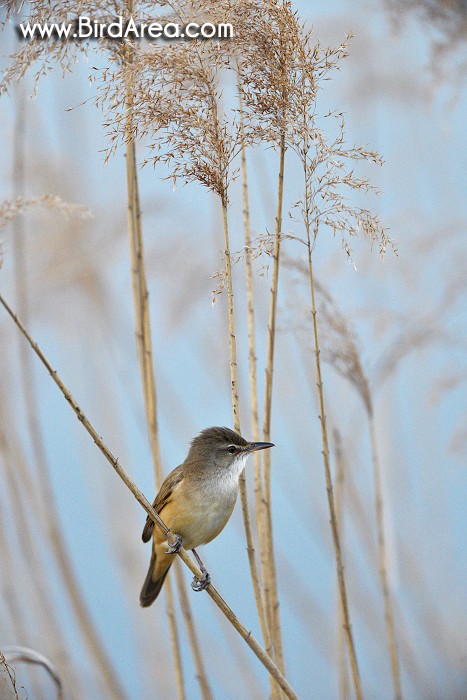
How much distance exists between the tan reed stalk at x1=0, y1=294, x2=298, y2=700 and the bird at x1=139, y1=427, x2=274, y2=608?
0.26 meters

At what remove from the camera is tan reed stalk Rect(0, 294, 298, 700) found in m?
1.12

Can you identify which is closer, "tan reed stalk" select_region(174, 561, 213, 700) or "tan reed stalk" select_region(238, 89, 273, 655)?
"tan reed stalk" select_region(238, 89, 273, 655)

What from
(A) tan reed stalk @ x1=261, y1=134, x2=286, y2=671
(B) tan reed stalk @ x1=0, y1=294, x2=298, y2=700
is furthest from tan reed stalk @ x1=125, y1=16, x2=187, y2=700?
(B) tan reed stalk @ x1=0, y1=294, x2=298, y2=700

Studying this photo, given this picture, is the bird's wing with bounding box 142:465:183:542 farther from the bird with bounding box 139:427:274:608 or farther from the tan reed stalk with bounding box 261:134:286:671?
the tan reed stalk with bounding box 261:134:286:671

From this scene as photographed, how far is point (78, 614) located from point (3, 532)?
2.24ft

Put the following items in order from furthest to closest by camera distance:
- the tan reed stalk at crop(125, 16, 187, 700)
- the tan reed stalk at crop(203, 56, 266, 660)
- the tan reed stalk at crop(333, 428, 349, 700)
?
the tan reed stalk at crop(333, 428, 349, 700) → the tan reed stalk at crop(125, 16, 187, 700) → the tan reed stalk at crop(203, 56, 266, 660)

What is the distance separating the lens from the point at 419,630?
3.86 m

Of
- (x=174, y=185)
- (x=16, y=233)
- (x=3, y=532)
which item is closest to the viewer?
(x=174, y=185)

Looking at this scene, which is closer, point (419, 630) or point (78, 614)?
point (78, 614)

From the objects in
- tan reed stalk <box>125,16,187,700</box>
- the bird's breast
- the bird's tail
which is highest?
tan reed stalk <box>125,16,187,700</box>

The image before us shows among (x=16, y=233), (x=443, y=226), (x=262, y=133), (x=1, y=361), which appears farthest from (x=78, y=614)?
(x=443, y=226)

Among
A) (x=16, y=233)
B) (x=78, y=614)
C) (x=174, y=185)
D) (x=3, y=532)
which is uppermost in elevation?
(x=16, y=233)

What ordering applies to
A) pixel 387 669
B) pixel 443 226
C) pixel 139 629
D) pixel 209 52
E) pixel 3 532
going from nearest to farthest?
pixel 209 52 → pixel 3 532 → pixel 443 226 → pixel 139 629 → pixel 387 669

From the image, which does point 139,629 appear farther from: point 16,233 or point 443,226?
point 443,226
